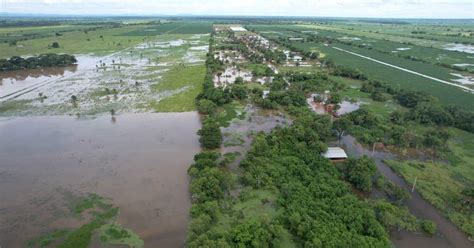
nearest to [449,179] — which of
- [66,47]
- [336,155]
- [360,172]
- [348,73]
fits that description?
[360,172]

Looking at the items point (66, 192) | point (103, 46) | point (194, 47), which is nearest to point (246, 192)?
point (66, 192)

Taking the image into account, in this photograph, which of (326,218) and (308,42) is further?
(308,42)

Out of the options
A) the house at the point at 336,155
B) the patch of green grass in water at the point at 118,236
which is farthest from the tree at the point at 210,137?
the patch of green grass in water at the point at 118,236

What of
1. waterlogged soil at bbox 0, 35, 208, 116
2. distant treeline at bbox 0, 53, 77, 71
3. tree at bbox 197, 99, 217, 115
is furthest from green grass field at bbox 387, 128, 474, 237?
distant treeline at bbox 0, 53, 77, 71

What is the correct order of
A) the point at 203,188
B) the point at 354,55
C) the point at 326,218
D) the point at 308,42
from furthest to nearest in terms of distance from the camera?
1. the point at 308,42
2. the point at 354,55
3. the point at 203,188
4. the point at 326,218

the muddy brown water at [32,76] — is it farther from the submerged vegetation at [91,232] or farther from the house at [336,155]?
the house at [336,155]

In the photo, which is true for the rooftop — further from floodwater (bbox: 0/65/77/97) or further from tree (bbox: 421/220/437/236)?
floodwater (bbox: 0/65/77/97)

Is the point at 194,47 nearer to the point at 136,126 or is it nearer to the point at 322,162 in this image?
the point at 136,126
